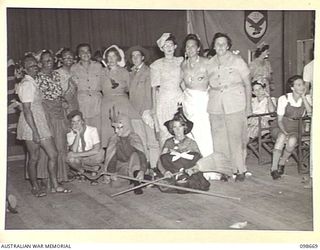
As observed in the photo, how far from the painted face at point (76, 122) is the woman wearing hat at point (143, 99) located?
188mm

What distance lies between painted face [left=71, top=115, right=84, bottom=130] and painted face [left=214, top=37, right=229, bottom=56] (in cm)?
50

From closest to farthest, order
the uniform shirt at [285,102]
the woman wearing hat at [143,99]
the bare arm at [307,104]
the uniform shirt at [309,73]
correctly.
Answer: the uniform shirt at [309,73] → the bare arm at [307,104] → the uniform shirt at [285,102] → the woman wearing hat at [143,99]

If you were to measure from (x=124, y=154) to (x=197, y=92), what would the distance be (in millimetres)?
311

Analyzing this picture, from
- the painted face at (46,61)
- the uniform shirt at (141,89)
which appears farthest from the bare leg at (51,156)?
the uniform shirt at (141,89)

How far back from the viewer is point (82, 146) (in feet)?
5.24

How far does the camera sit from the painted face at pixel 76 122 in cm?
160

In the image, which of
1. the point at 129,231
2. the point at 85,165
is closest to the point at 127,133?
the point at 85,165

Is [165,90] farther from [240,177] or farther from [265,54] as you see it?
[265,54]

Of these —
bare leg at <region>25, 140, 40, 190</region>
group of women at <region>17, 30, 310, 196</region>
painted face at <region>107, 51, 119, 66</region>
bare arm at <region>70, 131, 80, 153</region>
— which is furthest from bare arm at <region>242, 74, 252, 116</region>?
bare leg at <region>25, 140, 40, 190</region>

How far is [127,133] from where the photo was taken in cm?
162

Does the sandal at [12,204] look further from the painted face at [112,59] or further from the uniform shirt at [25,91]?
the painted face at [112,59]

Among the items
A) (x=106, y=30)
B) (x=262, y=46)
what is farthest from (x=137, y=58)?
(x=106, y=30)
